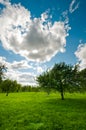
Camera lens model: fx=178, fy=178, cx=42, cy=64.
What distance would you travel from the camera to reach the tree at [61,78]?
2094 inches

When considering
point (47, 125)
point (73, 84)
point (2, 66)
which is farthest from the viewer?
point (73, 84)

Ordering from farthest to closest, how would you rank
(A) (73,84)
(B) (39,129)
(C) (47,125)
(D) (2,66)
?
(A) (73,84) < (D) (2,66) < (C) (47,125) < (B) (39,129)

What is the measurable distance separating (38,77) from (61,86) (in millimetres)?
8114

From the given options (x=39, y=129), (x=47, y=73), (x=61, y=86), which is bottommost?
(x=39, y=129)

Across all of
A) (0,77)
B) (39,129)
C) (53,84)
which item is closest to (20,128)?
(39,129)

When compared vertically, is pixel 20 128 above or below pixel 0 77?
below

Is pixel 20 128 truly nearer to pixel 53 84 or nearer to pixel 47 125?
pixel 47 125

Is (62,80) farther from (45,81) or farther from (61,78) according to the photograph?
(45,81)

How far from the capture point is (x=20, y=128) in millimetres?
18688

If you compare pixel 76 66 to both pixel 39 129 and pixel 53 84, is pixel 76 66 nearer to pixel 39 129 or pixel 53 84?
pixel 53 84

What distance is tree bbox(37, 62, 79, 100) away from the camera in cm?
5319

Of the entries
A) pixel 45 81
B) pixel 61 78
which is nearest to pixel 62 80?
pixel 61 78

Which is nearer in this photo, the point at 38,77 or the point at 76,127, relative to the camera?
the point at 76,127

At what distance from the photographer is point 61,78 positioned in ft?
176
